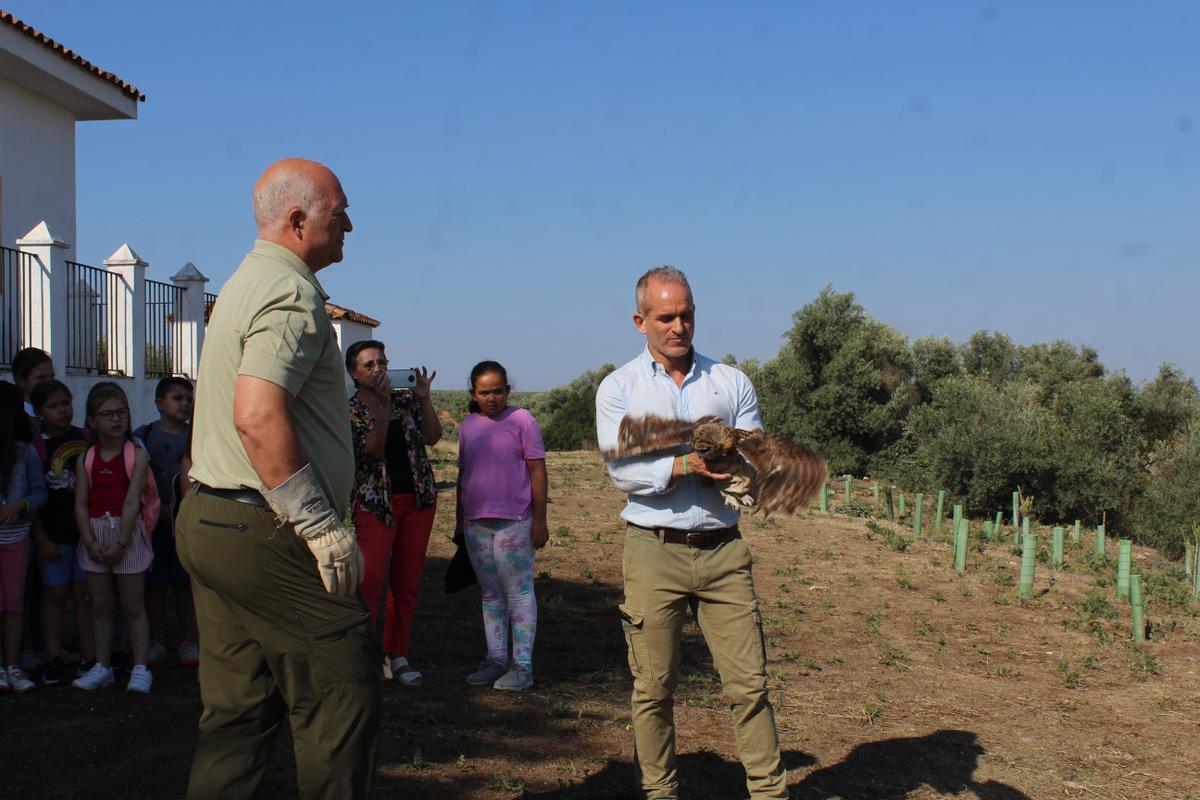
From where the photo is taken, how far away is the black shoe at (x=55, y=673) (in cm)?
545

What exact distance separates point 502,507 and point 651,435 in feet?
6.94

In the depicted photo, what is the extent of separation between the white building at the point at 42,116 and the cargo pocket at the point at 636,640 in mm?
11281

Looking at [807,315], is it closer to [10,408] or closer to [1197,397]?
[1197,397]

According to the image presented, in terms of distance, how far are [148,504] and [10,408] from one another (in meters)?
0.84

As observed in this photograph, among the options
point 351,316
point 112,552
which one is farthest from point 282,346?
point 351,316

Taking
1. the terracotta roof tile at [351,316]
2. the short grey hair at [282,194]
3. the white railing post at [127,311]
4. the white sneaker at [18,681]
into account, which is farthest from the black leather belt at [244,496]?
the terracotta roof tile at [351,316]

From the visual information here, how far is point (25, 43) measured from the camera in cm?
1288

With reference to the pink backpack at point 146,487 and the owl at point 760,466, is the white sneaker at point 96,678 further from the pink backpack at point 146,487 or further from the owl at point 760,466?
the owl at point 760,466

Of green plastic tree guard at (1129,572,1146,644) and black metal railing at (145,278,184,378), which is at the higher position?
black metal railing at (145,278,184,378)

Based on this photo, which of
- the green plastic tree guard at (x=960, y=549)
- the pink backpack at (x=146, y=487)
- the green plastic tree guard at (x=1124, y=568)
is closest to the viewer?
the pink backpack at (x=146, y=487)

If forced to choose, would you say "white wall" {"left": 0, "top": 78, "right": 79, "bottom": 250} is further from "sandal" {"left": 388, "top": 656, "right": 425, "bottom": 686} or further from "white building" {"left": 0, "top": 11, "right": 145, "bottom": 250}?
"sandal" {"left": 388, "top": 656, "right": 425, "bottom": 686}

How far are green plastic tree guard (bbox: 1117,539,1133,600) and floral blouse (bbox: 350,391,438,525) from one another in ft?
27.3

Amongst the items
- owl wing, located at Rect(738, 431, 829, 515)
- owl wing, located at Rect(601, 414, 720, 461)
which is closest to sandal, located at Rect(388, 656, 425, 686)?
owl wing, located at Rect(601, 414, 720, 461)

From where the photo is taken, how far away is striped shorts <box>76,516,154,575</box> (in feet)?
17.7
